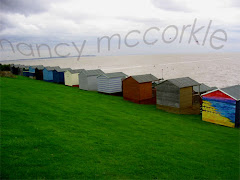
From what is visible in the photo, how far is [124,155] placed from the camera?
1400cm

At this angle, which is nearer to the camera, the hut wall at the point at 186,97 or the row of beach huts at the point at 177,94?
the row of beach huts at the point at 177,94

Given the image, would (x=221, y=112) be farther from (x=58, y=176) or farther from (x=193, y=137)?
(x=58, y=176)

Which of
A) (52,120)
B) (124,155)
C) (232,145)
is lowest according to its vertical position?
(232,145)

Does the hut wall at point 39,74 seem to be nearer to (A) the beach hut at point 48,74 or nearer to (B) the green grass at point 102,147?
(A) the beach hut at point 48,74

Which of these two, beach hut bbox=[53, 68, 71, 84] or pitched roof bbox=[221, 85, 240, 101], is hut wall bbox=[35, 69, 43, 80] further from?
pitched roof bbox=[221, 85, 240, 101]

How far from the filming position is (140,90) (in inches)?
1407

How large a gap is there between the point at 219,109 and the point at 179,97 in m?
5.23

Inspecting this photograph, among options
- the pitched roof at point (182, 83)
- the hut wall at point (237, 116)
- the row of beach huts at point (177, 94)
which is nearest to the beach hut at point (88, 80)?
the row of beach huts at point (177, 94)

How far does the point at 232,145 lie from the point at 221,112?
8024 millimetres

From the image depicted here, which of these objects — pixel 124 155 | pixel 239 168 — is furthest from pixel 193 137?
pixel 124 155

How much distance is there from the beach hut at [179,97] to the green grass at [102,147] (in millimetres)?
7592

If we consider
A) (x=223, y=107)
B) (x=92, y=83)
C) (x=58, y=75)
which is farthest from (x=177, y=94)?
(x=58, y=75)

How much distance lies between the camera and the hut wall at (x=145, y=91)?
35834mm

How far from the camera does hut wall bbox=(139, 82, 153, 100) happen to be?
1411 inches
